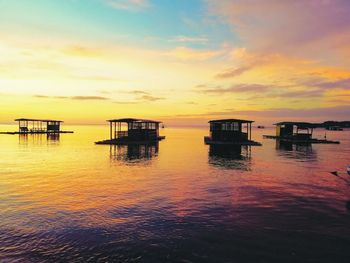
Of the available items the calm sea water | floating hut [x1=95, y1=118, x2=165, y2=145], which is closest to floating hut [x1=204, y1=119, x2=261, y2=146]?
floating hut [x1=95, y1=118, x2=165, y2=145]

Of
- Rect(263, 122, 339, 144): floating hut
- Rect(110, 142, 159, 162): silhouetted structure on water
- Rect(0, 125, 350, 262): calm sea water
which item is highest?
Rect(263, 122, 339, 144): floating hut

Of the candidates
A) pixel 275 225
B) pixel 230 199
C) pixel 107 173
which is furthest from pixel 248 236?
pixel 107 173

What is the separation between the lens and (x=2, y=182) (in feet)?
86.7

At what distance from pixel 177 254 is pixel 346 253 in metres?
6.80

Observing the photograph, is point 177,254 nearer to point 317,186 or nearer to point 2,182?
point 317,186

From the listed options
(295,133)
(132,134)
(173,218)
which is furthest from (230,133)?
(173,218)

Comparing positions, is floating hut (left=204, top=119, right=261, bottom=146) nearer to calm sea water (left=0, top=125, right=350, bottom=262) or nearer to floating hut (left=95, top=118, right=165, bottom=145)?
floating hut (left=95, top=118, right=165, bottom=145)

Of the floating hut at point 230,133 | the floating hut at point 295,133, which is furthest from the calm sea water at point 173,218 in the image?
the floating hut at point 295,133

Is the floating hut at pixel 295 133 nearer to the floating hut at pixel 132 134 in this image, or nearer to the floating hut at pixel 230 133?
the floating hut at pixel 230 133

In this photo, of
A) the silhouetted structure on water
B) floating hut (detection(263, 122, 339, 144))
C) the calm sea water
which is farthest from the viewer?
floating hut (detection(263, 122, 339, 144))

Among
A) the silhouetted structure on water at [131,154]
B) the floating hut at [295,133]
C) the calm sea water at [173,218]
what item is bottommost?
the calm sea water at [173,218]

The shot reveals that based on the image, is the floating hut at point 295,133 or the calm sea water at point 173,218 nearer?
the calm sea water at point 173,218

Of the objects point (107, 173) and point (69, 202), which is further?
point (107, 173)

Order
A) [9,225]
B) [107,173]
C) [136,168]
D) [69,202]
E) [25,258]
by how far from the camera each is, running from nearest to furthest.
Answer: [25,258], [9,225], [69,202], [107,173], [136,168]
